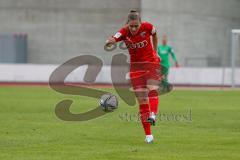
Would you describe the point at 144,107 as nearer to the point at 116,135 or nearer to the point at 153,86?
the point at 153,86

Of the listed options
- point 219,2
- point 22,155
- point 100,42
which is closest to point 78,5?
point 100,42

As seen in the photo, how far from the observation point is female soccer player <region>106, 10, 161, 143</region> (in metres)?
13.4

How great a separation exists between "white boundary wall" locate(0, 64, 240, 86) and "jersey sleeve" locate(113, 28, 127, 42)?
23782 mm

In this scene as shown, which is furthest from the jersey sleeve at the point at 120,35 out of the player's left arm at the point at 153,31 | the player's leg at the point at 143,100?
the player's leg at the point at 143,100

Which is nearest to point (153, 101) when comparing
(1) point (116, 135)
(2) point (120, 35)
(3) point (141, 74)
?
(3) point (141, 74)

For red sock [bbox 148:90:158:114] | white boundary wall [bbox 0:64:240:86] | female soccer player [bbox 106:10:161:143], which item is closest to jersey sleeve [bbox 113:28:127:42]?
female soccer player [bbox 106:10:161:143]

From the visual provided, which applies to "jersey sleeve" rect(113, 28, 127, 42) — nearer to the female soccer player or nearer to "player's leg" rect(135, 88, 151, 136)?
the female soccer player

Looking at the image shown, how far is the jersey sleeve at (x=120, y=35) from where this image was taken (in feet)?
44.3

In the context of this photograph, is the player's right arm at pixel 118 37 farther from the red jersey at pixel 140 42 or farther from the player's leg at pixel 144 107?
the player's leg at pixel 144 107

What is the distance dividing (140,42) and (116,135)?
2.00 metres

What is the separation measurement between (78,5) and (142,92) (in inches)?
1315

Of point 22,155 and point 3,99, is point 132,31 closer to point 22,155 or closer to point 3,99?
point 22,155

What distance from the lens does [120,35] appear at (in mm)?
13531

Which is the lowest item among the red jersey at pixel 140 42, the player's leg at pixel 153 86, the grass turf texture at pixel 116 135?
the grass turf texture at pixel 116 135
